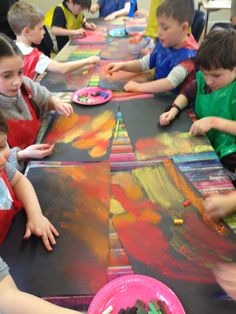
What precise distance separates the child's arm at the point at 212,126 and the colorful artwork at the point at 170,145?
1.1 inches

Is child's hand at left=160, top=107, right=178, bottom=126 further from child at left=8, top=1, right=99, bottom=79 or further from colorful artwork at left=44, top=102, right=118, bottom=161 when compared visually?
child at left=8, top=1, right=99, bottom=79

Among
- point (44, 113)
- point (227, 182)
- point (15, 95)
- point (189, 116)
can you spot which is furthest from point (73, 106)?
point (227, 182)

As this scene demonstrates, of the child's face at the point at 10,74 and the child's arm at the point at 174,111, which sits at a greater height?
the child's face at the point at 10,74

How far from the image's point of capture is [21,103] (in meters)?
1.31

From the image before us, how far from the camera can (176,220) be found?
812 millimetres

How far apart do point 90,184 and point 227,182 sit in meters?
0.42

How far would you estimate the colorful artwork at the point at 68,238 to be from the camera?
2.25ft

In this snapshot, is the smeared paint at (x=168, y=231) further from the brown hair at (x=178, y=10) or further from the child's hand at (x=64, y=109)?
the brown hair at (x=178, y=10)

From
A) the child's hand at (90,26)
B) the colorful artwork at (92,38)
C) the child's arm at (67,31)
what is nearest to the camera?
the colorful artwork at (92,38)

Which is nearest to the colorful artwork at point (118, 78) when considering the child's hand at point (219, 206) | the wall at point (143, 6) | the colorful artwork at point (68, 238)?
the colorful artwork at point (68, 238)

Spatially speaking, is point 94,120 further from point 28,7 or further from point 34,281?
point 28,7

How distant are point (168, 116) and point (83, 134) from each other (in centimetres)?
35

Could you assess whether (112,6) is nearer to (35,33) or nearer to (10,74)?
(35,33)

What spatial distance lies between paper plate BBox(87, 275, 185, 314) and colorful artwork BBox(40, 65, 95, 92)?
3.58 feet
